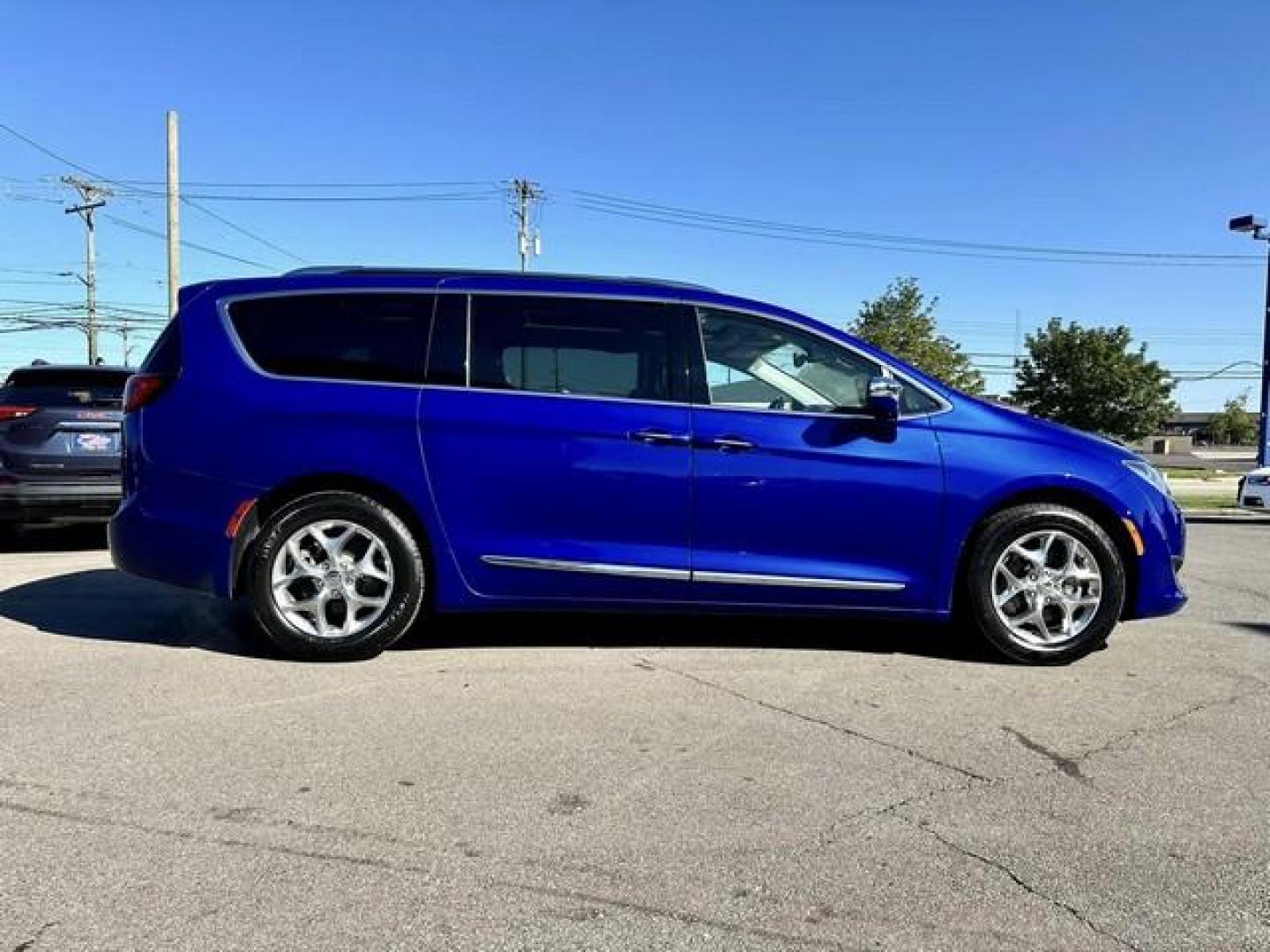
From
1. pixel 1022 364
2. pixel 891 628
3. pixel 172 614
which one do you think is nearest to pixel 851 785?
pixel 891 628

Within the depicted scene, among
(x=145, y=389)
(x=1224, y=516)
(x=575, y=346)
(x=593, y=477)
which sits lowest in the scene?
(x=1224, y=516)

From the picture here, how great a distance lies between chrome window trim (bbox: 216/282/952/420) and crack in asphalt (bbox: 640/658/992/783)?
128 cm

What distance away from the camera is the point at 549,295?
4957 mm

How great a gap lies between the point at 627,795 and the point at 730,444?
197 centimetres

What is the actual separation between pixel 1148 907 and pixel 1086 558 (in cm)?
255

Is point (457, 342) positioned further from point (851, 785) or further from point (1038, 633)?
point (1038, 633)

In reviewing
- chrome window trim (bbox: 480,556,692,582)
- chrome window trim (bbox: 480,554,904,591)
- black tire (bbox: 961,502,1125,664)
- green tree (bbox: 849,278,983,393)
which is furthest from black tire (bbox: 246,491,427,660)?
green tree (bbox: 849,278,983,393)

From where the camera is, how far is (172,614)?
5.84m

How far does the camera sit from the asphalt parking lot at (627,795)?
8.32 ft

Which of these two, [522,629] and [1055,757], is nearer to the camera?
[1055,757]

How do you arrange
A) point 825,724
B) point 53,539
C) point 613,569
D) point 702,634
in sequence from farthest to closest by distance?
point 53,539 < point 702,634 < point 613,569 < point 825,724

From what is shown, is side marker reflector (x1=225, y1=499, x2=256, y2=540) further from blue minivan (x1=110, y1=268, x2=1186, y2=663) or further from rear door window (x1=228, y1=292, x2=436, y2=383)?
rear door window (x1=228, y1=292, x2=436, y2=383)

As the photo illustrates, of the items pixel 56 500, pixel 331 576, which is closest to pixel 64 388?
pixel 56 500

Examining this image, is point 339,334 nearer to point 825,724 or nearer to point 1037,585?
point 825,724
